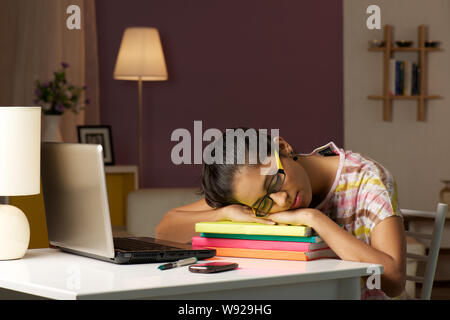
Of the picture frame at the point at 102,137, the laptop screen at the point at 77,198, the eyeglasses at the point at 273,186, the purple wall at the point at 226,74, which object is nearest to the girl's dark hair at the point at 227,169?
the eyeglasses at the point at 273,186

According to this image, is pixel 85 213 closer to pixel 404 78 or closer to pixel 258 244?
pixel 258 244

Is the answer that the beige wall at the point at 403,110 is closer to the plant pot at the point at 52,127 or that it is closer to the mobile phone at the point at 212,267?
the plant pot at the point at 52,127

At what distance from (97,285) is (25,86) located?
3.40 m

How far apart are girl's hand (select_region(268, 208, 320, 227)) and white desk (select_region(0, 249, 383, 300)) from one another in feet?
0.32

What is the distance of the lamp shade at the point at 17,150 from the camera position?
1588mm

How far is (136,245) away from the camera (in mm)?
1596

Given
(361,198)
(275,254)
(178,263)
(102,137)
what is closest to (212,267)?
(178,263)

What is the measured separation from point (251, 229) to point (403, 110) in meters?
4.22

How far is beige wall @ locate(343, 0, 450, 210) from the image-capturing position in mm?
5504

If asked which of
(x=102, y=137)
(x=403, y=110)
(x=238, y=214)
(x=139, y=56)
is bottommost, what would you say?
(x=238, y=214)

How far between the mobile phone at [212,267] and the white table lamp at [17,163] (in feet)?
1.41

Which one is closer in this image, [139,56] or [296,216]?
[296,216]

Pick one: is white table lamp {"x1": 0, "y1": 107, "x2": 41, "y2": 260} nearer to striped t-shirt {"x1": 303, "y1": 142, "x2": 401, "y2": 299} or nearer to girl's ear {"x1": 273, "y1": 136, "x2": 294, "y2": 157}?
girl's ear {"x1": 273, "y1": 136, "x2": 294, "y2": 157}
